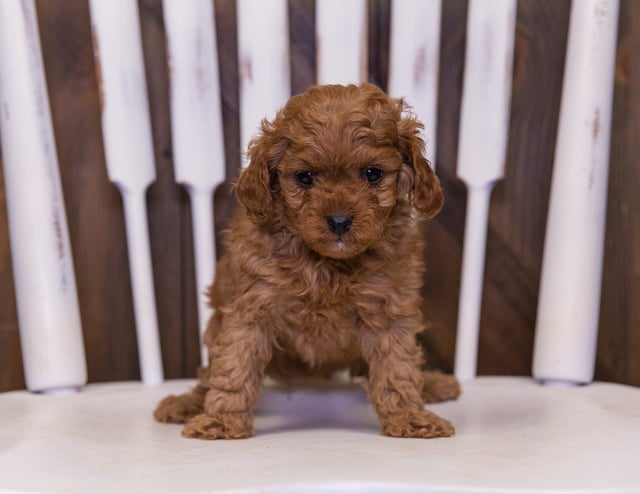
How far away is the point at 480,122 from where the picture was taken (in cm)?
155

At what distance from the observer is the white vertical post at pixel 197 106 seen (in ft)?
5.06

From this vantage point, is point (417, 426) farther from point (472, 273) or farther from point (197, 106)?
point (197, 106)

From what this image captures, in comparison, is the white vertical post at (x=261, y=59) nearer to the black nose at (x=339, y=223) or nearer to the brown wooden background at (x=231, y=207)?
the brown wooden background at (x=231, y=207)

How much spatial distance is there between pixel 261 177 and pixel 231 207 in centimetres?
51

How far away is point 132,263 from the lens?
1589 mm

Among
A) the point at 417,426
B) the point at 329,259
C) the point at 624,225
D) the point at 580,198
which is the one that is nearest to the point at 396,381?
the point at 417,426

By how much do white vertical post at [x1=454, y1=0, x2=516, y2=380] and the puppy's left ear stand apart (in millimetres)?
314

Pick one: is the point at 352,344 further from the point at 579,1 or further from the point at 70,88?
the point at 70,88

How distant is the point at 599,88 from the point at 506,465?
76cm

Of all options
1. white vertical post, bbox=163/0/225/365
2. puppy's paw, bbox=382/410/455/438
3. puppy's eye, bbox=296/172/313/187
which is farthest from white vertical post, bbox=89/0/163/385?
puppy's paw, bbox=382/410/455/438

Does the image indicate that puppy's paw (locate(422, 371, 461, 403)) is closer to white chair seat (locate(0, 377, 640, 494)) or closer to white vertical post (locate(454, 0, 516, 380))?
white chair seat (locate(0, 377, 640, 494))

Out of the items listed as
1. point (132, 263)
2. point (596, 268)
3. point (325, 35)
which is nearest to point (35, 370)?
point (132, 263)

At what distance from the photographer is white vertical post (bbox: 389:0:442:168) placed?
5.07ft

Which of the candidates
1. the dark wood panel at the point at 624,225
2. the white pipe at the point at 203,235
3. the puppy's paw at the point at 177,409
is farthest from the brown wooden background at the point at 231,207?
the puppy's paw at the point at 177,409
